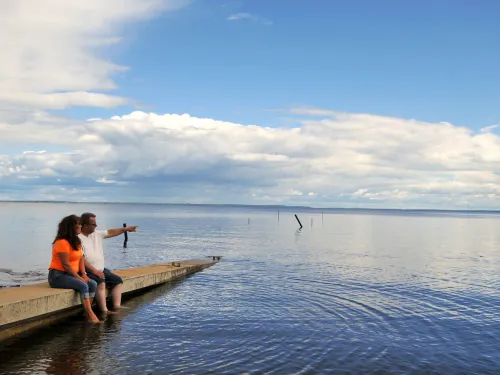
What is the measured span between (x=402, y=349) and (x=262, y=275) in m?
13.5

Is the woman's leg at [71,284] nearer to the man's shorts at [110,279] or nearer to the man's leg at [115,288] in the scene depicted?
the man's shorts at [110,279]

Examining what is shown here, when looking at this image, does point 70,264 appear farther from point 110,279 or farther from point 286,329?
point 286,329

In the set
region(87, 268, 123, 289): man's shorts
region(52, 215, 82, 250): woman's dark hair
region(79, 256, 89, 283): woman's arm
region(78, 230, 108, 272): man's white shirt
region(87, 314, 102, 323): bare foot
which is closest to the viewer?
region(52, 215, 82, 250): woman's dark hair

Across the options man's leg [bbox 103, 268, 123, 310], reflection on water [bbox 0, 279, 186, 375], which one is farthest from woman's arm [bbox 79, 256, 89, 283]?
man's leg [bbox 103, 268, 123, 310]

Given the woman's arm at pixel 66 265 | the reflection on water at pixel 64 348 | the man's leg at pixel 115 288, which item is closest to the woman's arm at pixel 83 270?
the woman's arm at pixel 66 265

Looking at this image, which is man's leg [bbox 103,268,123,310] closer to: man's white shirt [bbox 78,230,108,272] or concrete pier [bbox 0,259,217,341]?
man's white shirt [bbox 78,230,108,272]

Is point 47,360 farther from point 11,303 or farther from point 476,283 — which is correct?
point 476,283

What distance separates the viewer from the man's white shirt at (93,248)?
537 inches

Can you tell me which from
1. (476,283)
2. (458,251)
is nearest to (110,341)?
(476,283)

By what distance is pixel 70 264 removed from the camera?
1263 centimetres

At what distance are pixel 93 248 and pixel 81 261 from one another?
90 centimetres

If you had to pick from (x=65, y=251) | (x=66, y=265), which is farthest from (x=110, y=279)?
(x=65, y=251)

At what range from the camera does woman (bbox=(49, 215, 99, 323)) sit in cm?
1223

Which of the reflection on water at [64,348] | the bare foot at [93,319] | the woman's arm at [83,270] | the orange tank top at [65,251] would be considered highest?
the orange tank top at [65,251]
